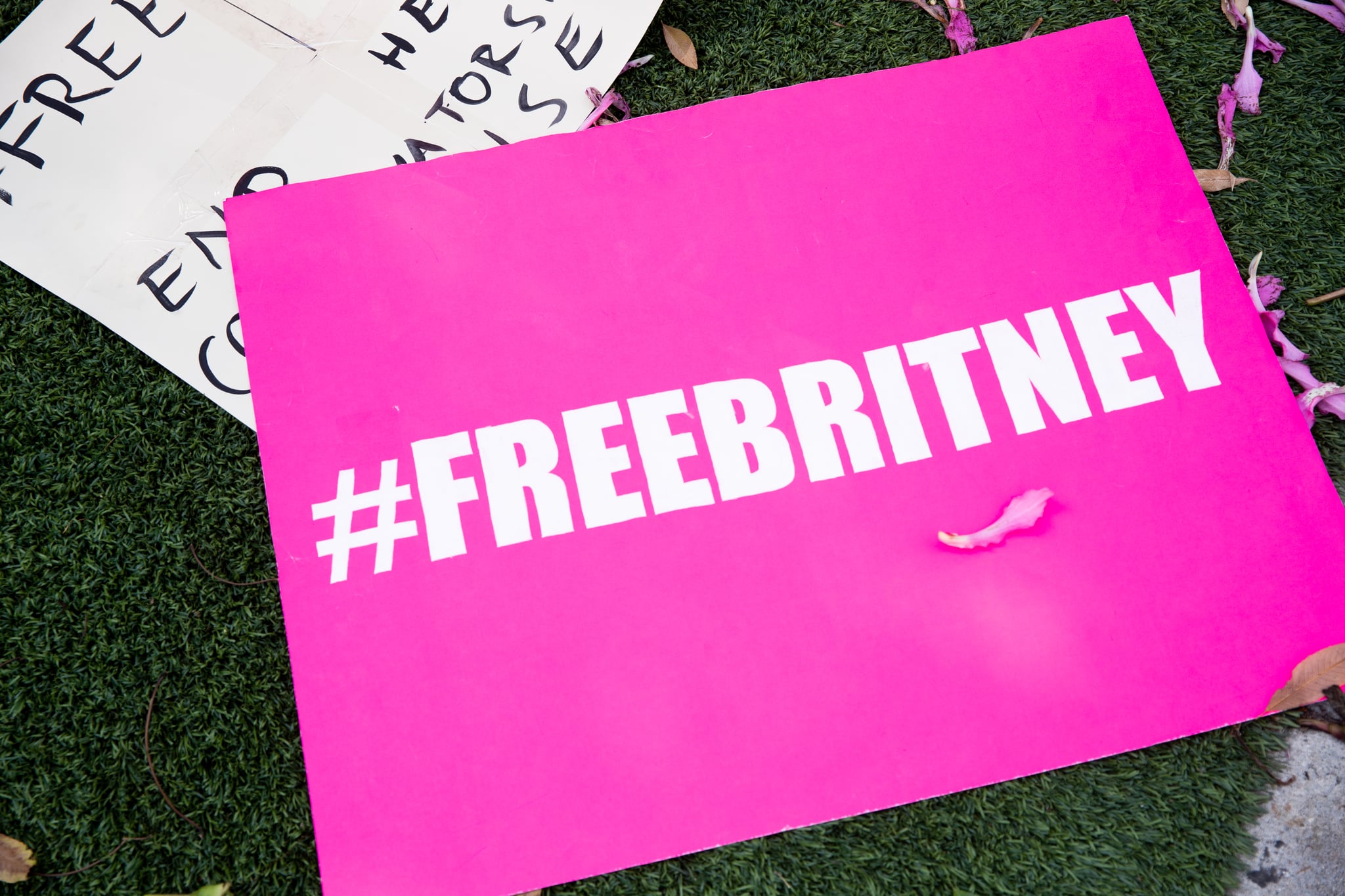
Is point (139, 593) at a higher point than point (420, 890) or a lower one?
higher

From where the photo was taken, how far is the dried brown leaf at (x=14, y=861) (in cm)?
85

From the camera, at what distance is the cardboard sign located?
39.3 inches

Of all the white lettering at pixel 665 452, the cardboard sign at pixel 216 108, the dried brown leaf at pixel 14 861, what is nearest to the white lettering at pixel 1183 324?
the white lettering at pixel 665 452

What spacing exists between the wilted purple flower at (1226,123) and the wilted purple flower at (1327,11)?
0.15 m

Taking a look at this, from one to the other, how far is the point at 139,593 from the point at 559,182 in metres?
0.66

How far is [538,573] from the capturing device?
90 cm

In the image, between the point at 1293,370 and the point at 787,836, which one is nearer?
the point at 787,836

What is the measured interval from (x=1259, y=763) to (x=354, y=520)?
101 cm

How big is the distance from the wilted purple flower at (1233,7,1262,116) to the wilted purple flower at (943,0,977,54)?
1.07 feet

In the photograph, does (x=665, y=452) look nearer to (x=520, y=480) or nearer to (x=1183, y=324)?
(x=520, y=480)

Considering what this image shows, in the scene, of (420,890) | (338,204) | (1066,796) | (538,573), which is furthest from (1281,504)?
(338,204)

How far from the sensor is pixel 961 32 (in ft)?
3.43

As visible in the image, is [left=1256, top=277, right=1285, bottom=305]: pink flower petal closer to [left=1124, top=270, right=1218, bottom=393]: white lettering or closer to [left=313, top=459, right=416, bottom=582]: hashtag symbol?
[left=1124, top=270, right=1218, bottom=393]: white lettering

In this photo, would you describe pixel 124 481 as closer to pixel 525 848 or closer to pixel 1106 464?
pixel 525 848
